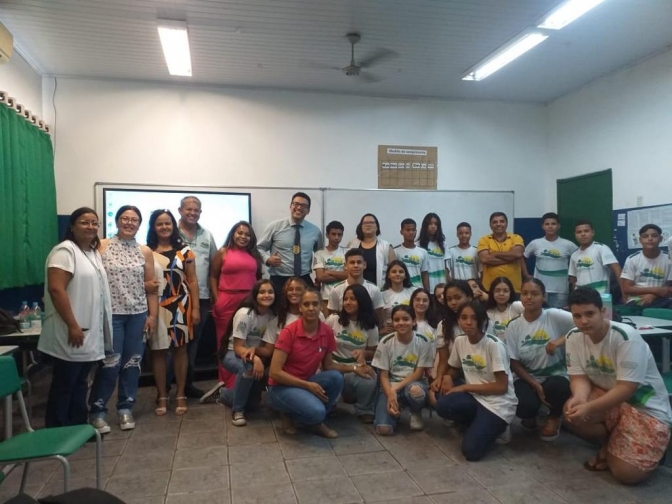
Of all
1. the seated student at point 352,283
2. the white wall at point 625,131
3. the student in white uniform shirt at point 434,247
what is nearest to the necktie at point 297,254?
the seated student at point 352,283

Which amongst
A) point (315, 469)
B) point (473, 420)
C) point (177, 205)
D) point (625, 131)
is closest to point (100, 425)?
point (315, 469)

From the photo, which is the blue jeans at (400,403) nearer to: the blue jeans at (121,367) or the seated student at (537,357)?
the seated student at (537,357)

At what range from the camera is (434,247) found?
15.5 feet

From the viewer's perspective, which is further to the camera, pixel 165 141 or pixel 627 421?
pixel 165 141

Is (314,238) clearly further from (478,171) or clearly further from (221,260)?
(478,171)

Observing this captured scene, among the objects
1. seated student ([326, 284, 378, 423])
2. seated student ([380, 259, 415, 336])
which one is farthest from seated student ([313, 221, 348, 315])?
seated student ([326, 284, 378, 423])

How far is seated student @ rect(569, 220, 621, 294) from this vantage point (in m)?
4.36

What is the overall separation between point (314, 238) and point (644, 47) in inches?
140

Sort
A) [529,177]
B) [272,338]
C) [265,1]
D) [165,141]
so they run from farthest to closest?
[529,177]
[165,141]
[265,1]
[272,338]

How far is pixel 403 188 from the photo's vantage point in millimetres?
5699

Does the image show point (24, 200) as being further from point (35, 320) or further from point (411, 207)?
point (411, 207)

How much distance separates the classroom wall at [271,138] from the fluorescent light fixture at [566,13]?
2.02 m

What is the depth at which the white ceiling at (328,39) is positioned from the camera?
367 centimetres

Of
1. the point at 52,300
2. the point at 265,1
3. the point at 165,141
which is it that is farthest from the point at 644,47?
the point at 52,300
